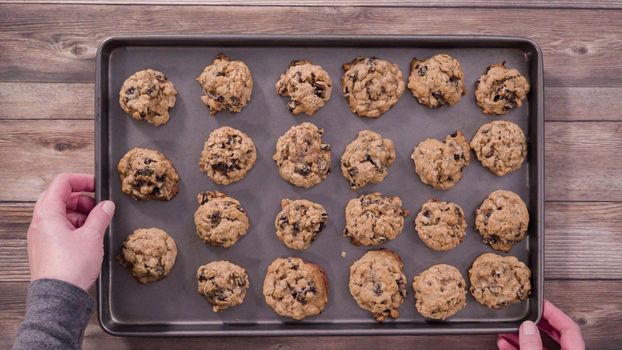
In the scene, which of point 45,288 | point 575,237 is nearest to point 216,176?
point 45,288

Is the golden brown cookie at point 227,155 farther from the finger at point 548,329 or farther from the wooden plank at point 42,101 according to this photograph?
the finger at point 548,329

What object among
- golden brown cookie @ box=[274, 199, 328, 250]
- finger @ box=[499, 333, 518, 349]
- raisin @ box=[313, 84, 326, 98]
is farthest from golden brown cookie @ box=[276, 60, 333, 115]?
finger @ box=[499, 333, 518, 349]

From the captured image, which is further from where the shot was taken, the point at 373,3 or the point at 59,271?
the point at 373,3

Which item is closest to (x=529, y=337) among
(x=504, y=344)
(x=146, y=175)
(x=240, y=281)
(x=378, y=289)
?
(x=504, y=344)

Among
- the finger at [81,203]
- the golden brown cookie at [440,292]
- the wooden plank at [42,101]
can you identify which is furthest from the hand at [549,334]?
the wooden plank at [42,101]

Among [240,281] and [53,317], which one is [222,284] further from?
[53,317]

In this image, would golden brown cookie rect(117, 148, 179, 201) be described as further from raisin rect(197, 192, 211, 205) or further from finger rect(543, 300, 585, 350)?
finger rect(543, 300, 585, 350)
